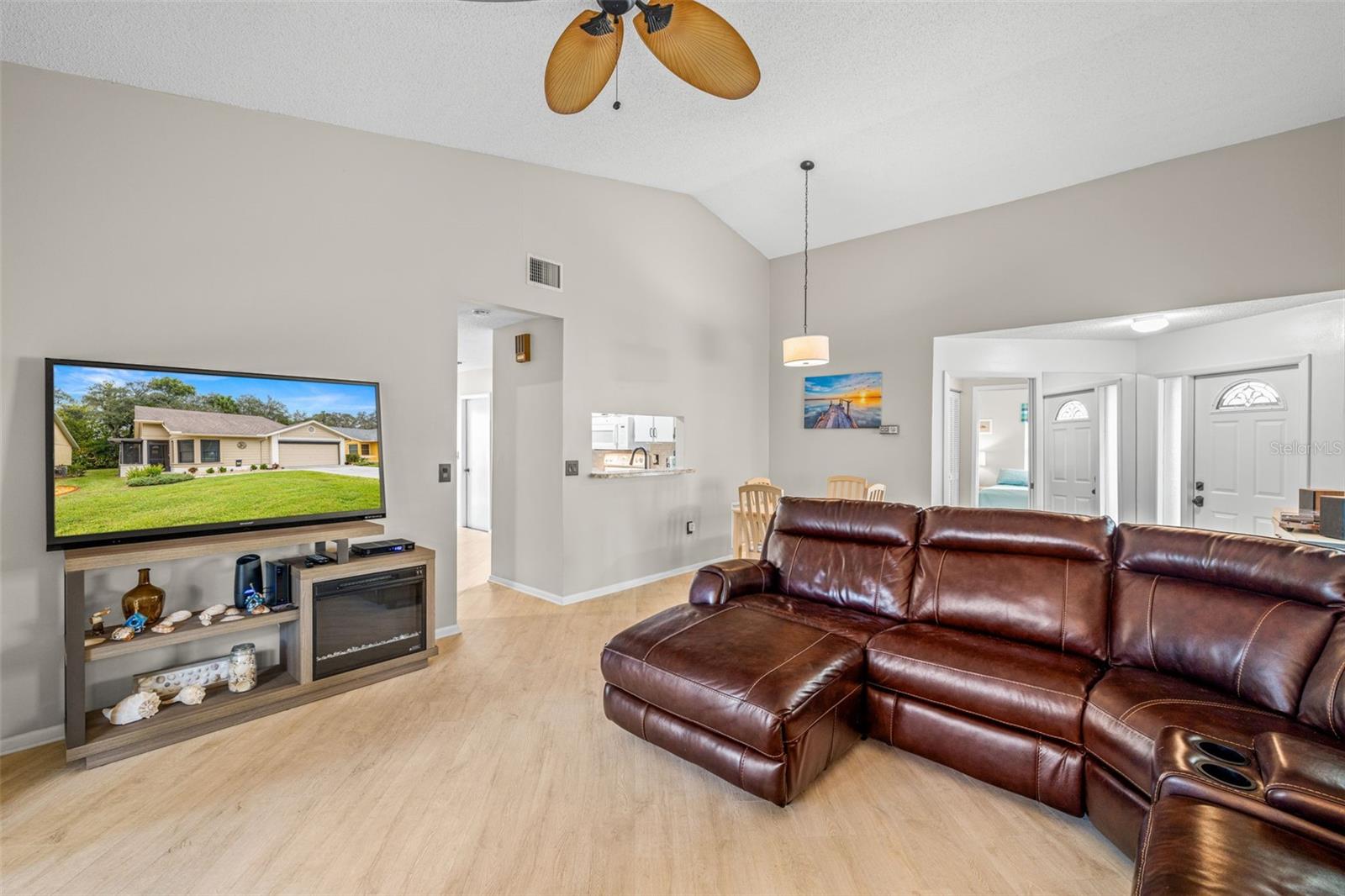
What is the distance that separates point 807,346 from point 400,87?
3011 millimetres

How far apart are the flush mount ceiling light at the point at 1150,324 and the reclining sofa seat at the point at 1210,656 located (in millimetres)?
2900

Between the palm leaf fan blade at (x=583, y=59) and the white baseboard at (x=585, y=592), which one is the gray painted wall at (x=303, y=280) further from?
the palm leaf fan blade at (x=583, y=59)

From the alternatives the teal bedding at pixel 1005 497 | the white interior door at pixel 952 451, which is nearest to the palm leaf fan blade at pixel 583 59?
the white interior door at pixel 952 451

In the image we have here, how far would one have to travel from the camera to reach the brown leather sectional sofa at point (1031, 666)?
5.51ft

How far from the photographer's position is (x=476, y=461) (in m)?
Result: 7.48

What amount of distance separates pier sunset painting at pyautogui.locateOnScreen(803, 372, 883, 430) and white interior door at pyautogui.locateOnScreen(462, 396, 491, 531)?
13.2ft

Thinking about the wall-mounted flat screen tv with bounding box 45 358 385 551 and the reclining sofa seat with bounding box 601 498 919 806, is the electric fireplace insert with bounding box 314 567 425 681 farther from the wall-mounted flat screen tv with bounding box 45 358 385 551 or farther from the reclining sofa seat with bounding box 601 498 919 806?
the reclining sofa seat with bounding box 601 498 919 806

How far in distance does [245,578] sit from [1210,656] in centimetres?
391

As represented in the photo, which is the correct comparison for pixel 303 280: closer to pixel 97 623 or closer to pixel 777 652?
pixel 97 623

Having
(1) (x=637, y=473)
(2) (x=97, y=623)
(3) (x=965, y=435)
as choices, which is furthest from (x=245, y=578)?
(3) (x=965, y=435)

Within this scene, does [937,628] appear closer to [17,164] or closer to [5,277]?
[5,277]

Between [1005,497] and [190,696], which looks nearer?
[190,696]

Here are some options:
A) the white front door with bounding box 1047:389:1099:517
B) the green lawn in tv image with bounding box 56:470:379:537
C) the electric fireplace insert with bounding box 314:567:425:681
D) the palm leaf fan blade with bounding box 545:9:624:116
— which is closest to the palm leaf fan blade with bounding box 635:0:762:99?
the palm leaf fan blade with bounding box 545:9:624:116

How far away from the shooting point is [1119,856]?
173cm
